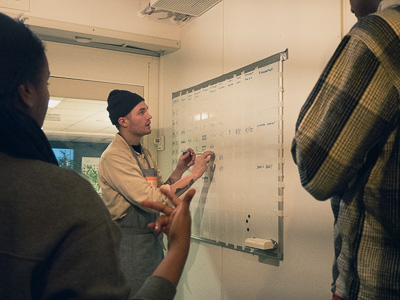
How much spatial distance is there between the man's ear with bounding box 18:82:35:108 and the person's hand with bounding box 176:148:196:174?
2031 millimetres

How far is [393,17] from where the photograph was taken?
87 centimetres

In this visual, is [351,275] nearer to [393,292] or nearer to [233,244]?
[393,292]

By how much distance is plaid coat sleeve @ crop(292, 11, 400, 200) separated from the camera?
843 mm

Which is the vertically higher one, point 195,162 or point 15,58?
point 15,58

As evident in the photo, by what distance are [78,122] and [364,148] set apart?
2.78 meters

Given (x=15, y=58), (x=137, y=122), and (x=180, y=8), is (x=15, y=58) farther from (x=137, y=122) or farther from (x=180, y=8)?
(x=180, y=8)

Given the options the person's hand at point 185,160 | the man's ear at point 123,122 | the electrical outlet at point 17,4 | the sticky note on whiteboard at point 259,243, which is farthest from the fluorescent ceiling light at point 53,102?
the sticky note on whiteboard at point 259,243

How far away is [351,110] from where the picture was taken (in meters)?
0.85

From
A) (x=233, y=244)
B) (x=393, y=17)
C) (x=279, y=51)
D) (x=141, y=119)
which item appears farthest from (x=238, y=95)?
(x=393, y=17)

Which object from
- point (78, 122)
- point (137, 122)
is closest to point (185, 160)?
point (137, 122)

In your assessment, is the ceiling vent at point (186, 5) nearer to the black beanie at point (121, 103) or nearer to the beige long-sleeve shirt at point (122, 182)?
the black beanie at point (121, 103)

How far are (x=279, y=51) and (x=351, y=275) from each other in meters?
1.55

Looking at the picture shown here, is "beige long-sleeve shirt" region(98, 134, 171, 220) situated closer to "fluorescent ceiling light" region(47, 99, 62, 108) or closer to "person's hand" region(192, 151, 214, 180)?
"person's hand" region(192, 151, 214, 180)

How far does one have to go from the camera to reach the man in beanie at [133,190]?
2414 millimetres
